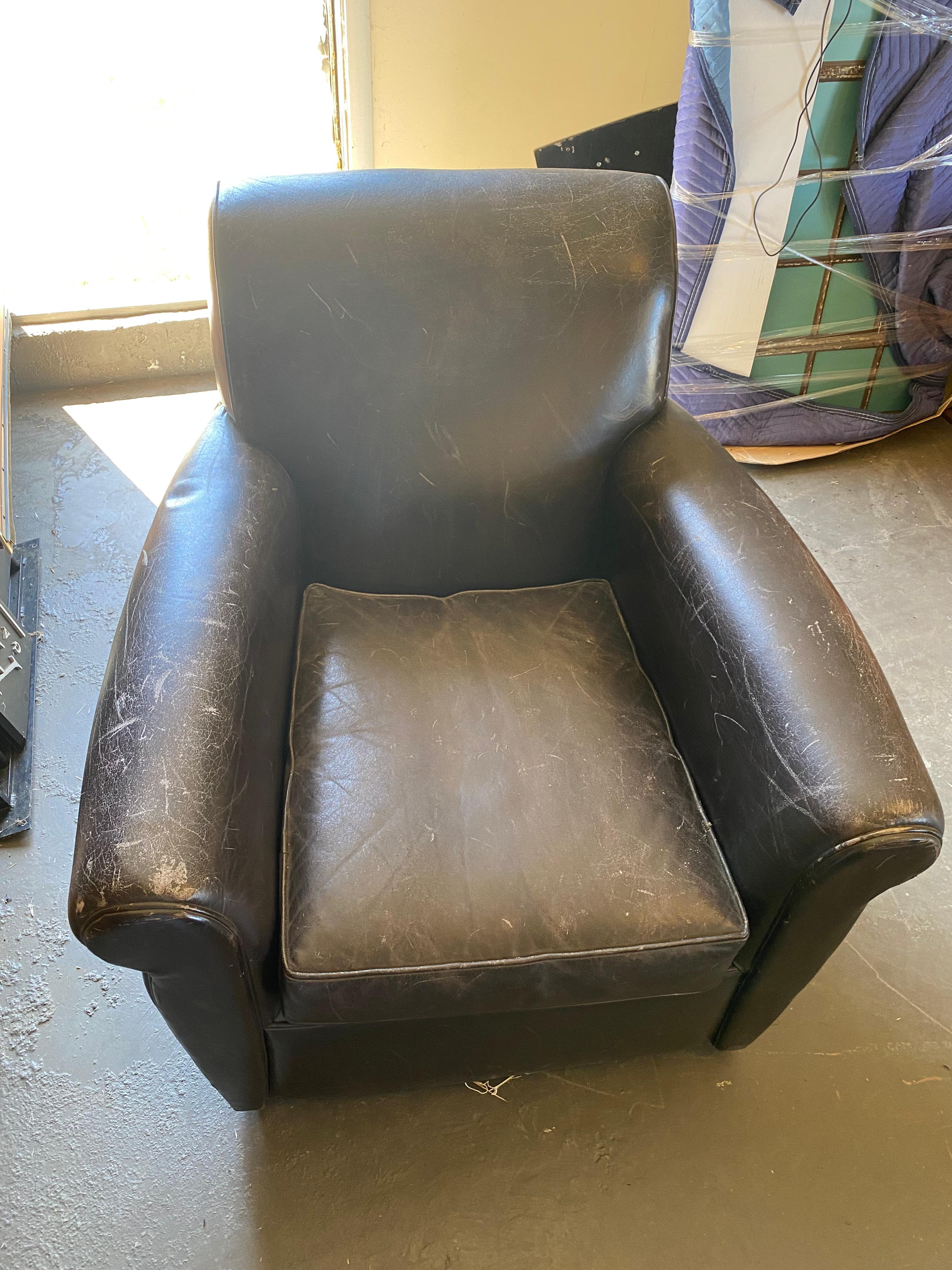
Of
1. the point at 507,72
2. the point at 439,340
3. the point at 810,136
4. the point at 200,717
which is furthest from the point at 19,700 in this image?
the point at 810,136

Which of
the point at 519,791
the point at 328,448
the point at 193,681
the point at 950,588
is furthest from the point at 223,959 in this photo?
the point at 950,588

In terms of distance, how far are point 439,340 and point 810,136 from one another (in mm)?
1149

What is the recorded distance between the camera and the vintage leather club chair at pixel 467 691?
840mm

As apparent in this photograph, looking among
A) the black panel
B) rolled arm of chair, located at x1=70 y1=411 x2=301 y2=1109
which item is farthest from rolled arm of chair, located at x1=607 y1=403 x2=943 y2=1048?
the black panel

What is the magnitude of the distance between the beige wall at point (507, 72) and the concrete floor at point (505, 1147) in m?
1.88

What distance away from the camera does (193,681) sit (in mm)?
863

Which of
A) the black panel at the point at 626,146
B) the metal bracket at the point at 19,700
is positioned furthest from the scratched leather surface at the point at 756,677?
the black panel at the point at 626,146

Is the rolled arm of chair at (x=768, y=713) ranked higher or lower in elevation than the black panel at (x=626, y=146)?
lower

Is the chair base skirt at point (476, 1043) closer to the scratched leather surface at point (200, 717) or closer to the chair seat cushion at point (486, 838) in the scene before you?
the chair seat cushion at point (486, 838)

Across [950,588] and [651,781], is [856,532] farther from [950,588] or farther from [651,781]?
[651,781]

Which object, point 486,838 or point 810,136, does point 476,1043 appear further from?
point 810,136

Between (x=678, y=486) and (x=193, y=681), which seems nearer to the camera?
(x=193, y=681)

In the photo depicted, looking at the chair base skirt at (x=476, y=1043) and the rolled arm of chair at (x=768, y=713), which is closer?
the rolled arm of chair at (x=768, y=713)

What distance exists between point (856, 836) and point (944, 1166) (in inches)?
24.8
